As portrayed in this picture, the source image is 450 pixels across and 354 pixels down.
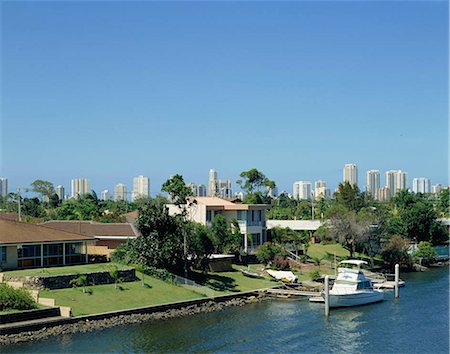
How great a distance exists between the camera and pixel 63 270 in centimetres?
4019

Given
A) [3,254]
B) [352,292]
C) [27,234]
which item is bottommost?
[352,292]

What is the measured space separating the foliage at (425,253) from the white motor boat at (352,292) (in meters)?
25.7

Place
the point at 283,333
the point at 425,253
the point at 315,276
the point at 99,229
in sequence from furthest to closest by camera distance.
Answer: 1. the point at 425,253
2. the point at 99,229
3. the point at 315,276
4. the point at 283,333

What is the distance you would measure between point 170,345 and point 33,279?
31.7 ft

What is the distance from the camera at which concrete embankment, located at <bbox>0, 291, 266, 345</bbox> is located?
31.2m

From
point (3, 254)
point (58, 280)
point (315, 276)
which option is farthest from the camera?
point (315, 276)

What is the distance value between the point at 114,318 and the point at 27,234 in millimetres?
10142

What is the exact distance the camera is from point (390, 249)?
6719 cm

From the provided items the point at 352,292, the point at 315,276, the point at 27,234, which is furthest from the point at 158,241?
the point at 315,276

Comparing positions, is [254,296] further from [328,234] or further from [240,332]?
[328,234]

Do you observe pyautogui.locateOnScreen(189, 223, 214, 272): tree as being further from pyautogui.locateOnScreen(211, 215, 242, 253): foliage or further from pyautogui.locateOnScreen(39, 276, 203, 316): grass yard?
pyautogui.locateOnScreen(39, 276, 203, 316): grass yard

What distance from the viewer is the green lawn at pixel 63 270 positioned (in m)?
38.3

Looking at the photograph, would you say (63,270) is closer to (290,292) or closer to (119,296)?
(119,296)

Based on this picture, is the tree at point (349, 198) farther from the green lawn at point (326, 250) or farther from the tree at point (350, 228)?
the tree at point (350, 228)
